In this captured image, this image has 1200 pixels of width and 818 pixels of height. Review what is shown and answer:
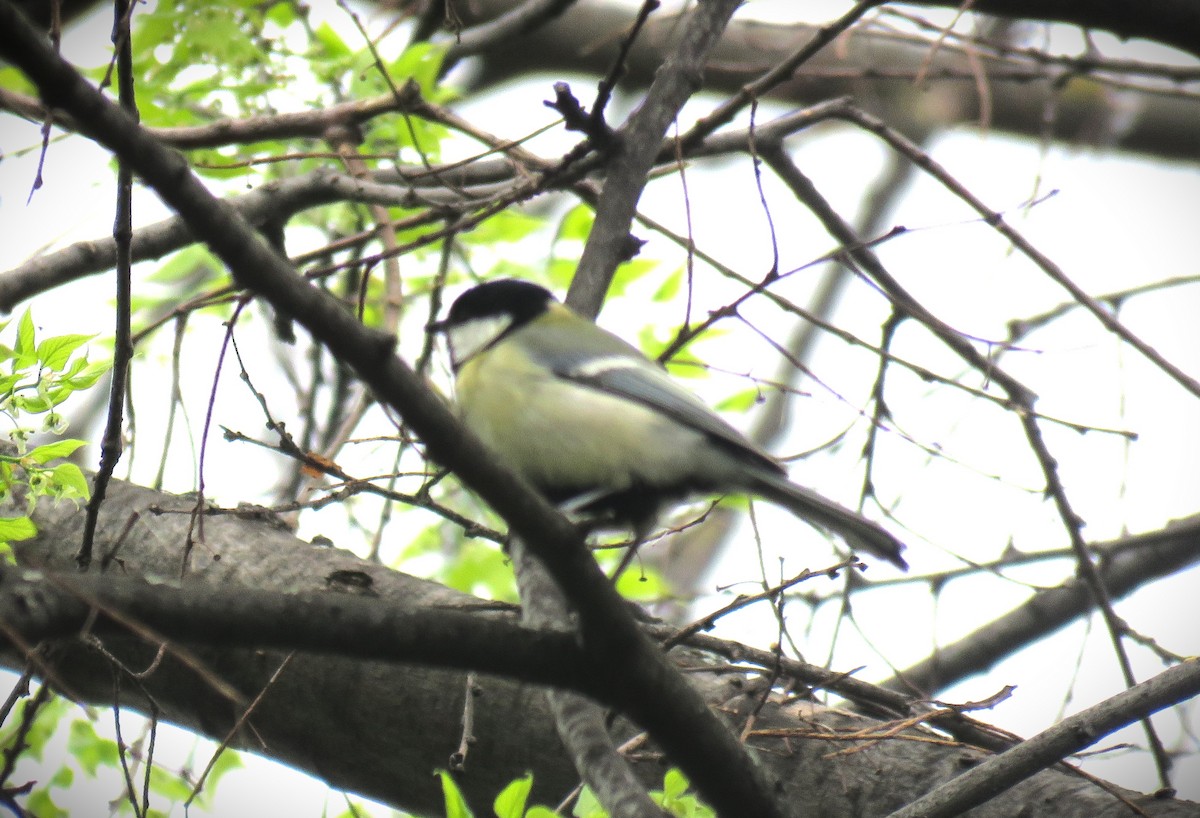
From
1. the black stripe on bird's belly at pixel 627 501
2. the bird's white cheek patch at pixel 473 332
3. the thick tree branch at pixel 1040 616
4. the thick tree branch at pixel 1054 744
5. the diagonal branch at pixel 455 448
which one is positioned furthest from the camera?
the thick tree branch at pixel 1040 616

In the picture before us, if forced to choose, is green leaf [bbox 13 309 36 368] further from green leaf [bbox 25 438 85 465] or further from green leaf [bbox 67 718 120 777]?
green leaf [bbox 67 718 120 777]

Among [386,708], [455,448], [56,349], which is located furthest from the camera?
[386,708]

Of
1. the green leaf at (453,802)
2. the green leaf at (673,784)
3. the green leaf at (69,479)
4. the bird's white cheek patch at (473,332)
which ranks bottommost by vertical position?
the green leaf at (453,802)

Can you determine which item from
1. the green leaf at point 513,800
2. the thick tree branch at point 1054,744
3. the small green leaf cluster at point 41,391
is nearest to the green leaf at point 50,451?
the small green leaf cluster at point 41,391

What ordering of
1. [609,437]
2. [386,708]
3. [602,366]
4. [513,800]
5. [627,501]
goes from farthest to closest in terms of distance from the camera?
[602,366] → [627,501] → [609,437] → [386,708] → [513,800]

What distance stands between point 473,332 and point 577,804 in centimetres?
179

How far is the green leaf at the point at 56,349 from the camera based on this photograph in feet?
7.97

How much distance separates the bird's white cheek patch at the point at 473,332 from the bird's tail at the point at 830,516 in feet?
3.60

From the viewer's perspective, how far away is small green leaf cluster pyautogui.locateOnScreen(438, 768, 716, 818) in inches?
85.7

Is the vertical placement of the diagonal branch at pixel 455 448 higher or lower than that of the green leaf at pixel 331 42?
lower

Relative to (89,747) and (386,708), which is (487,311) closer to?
(386,708)

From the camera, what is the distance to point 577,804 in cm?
235

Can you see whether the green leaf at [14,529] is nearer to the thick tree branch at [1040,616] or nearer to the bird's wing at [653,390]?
→ the bird's wing at [653,390]

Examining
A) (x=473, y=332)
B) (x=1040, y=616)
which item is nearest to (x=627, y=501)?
(x=473, y=332)
